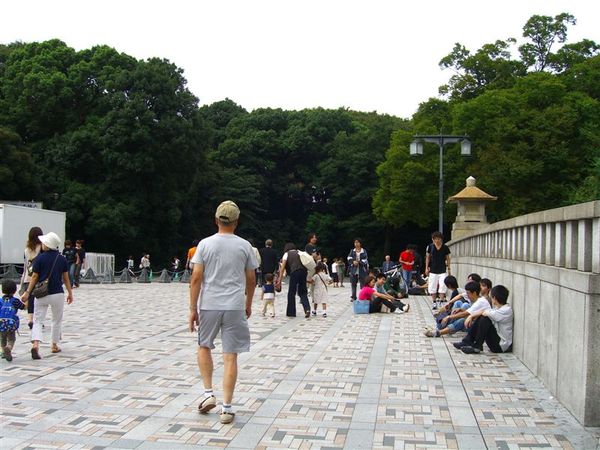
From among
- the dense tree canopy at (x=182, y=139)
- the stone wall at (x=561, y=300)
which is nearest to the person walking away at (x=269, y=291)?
the stone wall at (x=561, y=300)

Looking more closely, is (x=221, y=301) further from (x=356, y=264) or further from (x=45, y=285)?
(x=356, y=264)

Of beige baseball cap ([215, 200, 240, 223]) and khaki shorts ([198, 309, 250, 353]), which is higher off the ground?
beige baseball cap ([215, 200, 240, 223])

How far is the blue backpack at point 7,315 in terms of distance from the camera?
872 cm

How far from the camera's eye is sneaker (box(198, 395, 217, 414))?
6.29 metres

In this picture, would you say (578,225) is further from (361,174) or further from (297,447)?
(361,174)

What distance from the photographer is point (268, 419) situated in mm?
6207

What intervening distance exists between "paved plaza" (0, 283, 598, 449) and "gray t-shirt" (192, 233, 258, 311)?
3.39 feet

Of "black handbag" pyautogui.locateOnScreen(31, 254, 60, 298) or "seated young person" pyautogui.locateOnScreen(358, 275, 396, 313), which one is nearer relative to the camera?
"black handbag" pyautogui.locateOnScreen(31, 254, 60, 298)

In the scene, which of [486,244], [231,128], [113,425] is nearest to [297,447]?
[113,425]

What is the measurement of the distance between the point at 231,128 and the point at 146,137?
18.4 metres

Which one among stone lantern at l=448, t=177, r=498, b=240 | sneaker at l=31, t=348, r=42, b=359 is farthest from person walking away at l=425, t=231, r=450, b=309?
sneaker at l=31, t=348, r=42, b=359

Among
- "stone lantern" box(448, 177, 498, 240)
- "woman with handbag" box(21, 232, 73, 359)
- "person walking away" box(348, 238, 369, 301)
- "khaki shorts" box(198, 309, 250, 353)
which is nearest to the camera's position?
"khaki shorts" box(198, 309, 250, 353)

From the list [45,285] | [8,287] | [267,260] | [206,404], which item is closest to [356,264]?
[267,260]

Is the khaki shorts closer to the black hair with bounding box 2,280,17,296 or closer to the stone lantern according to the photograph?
the black hair with bounding box 2,280,17,296
